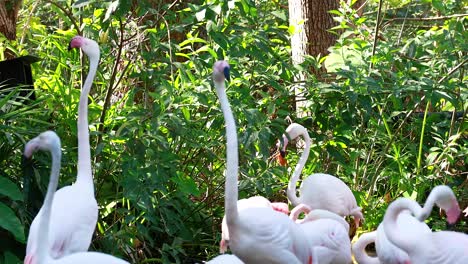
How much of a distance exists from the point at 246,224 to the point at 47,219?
4.52 feet

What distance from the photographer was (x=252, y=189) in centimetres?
603

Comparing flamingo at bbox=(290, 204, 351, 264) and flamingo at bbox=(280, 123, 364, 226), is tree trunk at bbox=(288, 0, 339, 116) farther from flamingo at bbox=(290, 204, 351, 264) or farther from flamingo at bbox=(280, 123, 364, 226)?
flamingo at bbox=(290, 204, 351, 264)

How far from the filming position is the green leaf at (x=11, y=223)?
14.4 ft

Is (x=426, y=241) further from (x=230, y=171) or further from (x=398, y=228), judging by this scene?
(x=230, y=171)

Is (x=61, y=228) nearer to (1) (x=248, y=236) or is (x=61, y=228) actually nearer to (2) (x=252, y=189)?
(1) (x=248, y=236)

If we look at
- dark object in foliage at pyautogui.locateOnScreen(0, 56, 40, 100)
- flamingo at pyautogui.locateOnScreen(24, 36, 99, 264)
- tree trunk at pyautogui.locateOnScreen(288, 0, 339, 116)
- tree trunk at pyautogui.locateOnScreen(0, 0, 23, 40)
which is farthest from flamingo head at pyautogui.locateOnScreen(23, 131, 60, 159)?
tree trunk at pyautogui.locateOnScreen(0, 0, 23, 40)

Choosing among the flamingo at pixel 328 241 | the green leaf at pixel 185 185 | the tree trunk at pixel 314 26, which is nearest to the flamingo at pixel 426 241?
the flamingo at pixel 328 241

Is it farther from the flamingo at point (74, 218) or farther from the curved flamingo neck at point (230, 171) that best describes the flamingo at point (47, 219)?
the curved flamingo neck at point (230, 171)

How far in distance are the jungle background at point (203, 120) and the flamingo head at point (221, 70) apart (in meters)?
0.57

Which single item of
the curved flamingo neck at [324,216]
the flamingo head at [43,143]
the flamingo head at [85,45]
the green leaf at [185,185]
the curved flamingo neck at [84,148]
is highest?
the flamingo head at [85,45]

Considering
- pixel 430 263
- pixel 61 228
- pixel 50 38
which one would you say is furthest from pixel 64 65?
pixel 430 263

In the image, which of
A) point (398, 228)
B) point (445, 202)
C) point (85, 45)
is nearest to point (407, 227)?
point (398, 228)

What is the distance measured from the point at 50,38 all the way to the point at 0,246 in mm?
1886

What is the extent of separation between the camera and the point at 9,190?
4.56m
